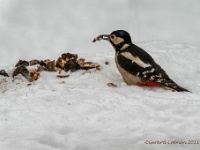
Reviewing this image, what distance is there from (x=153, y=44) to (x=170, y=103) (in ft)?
10.6

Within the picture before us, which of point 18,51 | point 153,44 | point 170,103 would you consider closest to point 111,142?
point 170,103

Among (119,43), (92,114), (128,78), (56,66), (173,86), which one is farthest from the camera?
(56,66)

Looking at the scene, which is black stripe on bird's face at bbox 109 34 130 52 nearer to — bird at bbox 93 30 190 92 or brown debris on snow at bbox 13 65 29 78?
bird at bbox 93 30 190 92

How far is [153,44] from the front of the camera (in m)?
8.78

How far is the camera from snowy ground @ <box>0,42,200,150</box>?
4.94 metres

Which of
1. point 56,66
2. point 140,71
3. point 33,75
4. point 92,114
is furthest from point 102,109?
point 56,66

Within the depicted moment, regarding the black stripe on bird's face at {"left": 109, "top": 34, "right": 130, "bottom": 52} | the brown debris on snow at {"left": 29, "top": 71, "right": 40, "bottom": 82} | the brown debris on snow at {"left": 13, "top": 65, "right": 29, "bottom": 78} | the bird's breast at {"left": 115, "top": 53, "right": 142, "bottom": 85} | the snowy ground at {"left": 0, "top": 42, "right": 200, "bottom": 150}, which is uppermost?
the black stripe on bird's face at {"left": 109, "top": 34, "right": 130, "bottom": 52}

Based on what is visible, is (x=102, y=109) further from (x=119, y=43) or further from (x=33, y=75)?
(x=33, y=75)

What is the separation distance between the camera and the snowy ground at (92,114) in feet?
16.2

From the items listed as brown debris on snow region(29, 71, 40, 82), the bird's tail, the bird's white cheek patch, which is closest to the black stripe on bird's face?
the bird's white cheek patch

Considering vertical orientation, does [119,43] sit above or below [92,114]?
above

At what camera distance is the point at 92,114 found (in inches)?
215

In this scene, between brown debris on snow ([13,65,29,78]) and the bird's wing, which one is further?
brown debris on snow ([13,65,29,78])

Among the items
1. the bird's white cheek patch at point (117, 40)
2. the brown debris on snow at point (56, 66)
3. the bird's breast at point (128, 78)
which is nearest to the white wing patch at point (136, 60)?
the bird's breast at point (128, 78)
